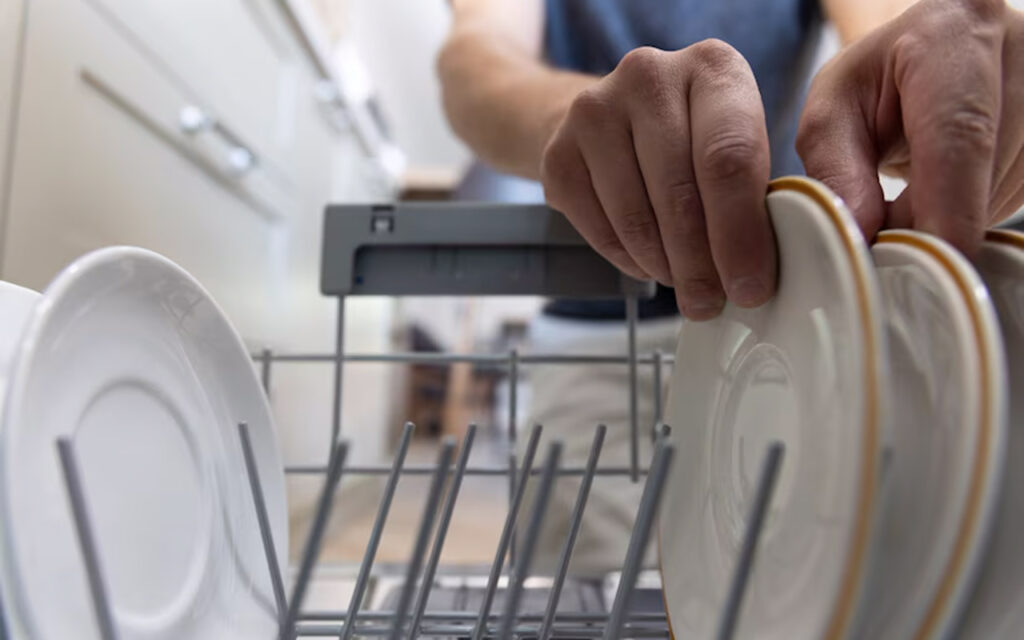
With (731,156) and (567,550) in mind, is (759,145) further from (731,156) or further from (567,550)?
(567,550)

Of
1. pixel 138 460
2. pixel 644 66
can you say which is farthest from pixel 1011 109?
pixel 138 460

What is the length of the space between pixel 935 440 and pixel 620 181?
6.4 inches

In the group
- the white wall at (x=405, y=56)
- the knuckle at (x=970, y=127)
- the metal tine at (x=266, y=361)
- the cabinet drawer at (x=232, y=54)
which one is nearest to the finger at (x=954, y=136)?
the knuckle at (x=970, y=127)

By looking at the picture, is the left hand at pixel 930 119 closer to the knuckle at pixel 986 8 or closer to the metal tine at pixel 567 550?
the knuckle at pixel 986 8

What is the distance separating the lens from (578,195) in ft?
1.11

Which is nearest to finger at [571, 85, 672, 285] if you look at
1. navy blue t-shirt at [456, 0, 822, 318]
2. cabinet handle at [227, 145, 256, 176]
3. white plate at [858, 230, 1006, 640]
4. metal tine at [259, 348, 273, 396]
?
white plate at [858, 230, 1006, 640]

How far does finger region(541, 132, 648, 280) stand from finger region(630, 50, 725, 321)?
0.15ft

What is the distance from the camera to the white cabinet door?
1.63 ft

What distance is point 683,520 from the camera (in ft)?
1.05

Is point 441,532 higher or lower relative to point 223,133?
lower

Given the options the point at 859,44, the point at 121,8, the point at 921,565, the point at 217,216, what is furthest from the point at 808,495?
the point at 217,216

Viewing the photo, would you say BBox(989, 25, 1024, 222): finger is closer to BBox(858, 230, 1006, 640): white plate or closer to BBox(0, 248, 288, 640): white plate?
BBox(858, 230, 1006, 640): white plate

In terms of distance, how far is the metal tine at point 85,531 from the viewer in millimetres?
160

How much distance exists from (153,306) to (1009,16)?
346 mm
